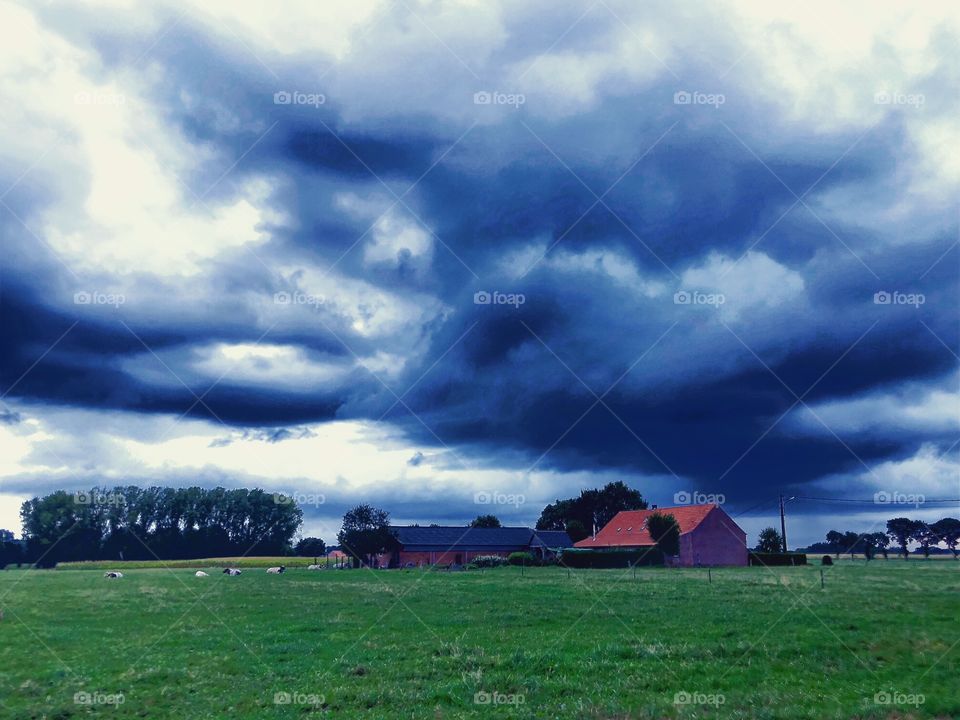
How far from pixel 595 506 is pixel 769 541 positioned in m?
55.6

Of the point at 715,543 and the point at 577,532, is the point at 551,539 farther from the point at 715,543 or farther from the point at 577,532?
the point at 715,543

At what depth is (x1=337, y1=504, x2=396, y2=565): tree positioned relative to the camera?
107750mm

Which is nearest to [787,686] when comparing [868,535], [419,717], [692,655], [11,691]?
[692,655]

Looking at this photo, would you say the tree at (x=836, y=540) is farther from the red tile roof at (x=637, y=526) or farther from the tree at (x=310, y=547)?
the tree at (x=310, y=547)

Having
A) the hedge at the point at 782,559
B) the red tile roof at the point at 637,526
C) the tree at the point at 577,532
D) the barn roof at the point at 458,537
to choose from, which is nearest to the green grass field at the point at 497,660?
the hedge at the point at 782,559

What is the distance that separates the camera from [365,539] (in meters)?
108

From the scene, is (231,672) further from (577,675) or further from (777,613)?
(777,613)

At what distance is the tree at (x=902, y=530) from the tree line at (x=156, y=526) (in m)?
126

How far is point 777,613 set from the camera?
87.5 feet

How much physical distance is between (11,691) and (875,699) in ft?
61.5

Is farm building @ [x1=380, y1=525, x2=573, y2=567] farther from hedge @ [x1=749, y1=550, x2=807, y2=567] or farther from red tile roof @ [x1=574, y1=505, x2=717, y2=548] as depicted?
hedge @ [x1=749, y1=550, x2=807, y2=567]

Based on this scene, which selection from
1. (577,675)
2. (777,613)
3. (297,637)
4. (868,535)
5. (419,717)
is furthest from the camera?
(868,535)

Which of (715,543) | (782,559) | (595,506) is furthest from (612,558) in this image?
(595,506)

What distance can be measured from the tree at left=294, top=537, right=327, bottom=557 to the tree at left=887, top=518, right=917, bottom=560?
11935cm
